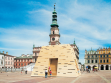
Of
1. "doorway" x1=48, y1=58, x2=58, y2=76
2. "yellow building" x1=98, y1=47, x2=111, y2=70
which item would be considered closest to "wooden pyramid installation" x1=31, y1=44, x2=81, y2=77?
"doorway" x1=48, y1=58, x2=58, y2=76

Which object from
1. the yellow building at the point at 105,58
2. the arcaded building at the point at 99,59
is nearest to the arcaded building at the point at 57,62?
the arcaded building at the point at 99,59

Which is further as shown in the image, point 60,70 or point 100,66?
point 100,66

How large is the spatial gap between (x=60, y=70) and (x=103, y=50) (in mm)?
68716

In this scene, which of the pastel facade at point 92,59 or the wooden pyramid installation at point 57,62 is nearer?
the wooden pyramid installation at point 57,62

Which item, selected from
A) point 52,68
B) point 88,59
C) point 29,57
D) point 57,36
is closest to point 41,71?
point 52,68

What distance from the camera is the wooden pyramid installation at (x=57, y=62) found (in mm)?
25328

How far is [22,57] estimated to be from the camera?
101250 mm

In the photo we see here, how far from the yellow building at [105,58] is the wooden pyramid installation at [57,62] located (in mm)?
64210

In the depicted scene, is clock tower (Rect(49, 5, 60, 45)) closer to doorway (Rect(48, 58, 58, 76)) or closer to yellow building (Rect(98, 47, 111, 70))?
yellow building (Rect(98, 47, 111, 70))

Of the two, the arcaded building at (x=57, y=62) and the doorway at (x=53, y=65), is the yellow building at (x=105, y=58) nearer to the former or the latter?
the arcaded building at (x=57, y=62)

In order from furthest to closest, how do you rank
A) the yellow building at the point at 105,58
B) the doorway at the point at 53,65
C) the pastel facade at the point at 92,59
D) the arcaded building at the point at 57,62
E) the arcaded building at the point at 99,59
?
the pastel facade at the point at 92,59 → the arcaded building at the point at 99,59 → the yellow building at the point at 105,58 → the doorway at the point at 53,65 → the arcaded building at the point at 57,62

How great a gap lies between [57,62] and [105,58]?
6626cm

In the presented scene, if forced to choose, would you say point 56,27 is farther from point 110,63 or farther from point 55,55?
point 55,55

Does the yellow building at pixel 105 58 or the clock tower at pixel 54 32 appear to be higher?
the clock tower at pixel 54 32
